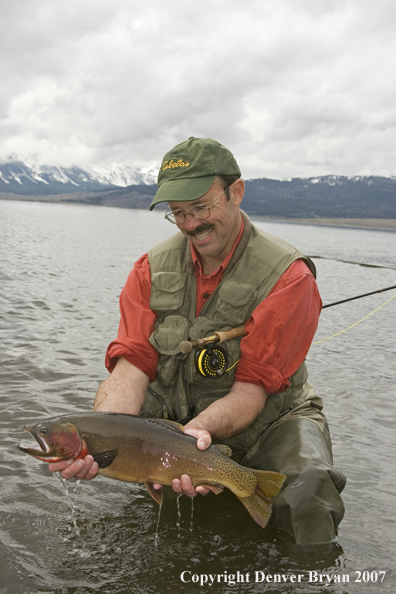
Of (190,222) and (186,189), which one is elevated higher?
(186,189)

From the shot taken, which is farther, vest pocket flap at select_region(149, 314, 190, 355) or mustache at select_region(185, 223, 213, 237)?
vest pocket flap at select_region(149, 314, 190, 355)

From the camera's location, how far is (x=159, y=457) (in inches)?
143

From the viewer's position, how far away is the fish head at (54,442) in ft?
10.9

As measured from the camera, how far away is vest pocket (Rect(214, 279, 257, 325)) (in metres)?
4.49

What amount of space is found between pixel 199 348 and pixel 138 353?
0.55 m

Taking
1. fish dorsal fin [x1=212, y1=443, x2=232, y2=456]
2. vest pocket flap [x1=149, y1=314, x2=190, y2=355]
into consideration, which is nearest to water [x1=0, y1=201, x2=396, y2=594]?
fish dorsal fin [x1=212, y1=443, x2=232, y2=456]

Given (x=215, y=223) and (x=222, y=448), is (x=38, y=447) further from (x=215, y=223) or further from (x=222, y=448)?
(x=215, y=223)

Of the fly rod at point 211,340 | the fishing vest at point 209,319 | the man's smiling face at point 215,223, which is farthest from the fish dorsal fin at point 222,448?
the man's smiling face at point 215,223

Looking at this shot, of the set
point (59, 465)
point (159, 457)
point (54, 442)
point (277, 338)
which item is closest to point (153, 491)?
point (159, 457)

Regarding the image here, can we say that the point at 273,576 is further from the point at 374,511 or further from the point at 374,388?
the point at 374,388

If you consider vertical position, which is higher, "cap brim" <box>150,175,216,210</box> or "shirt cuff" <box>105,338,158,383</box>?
"cap brim" <box>150,175,216,210</box>

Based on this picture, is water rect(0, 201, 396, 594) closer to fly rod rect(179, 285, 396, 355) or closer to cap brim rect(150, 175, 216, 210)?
fly rod rect(179, 285, 396, 355)

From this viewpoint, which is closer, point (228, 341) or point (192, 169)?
point (192, 169)

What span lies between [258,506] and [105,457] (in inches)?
45.3
